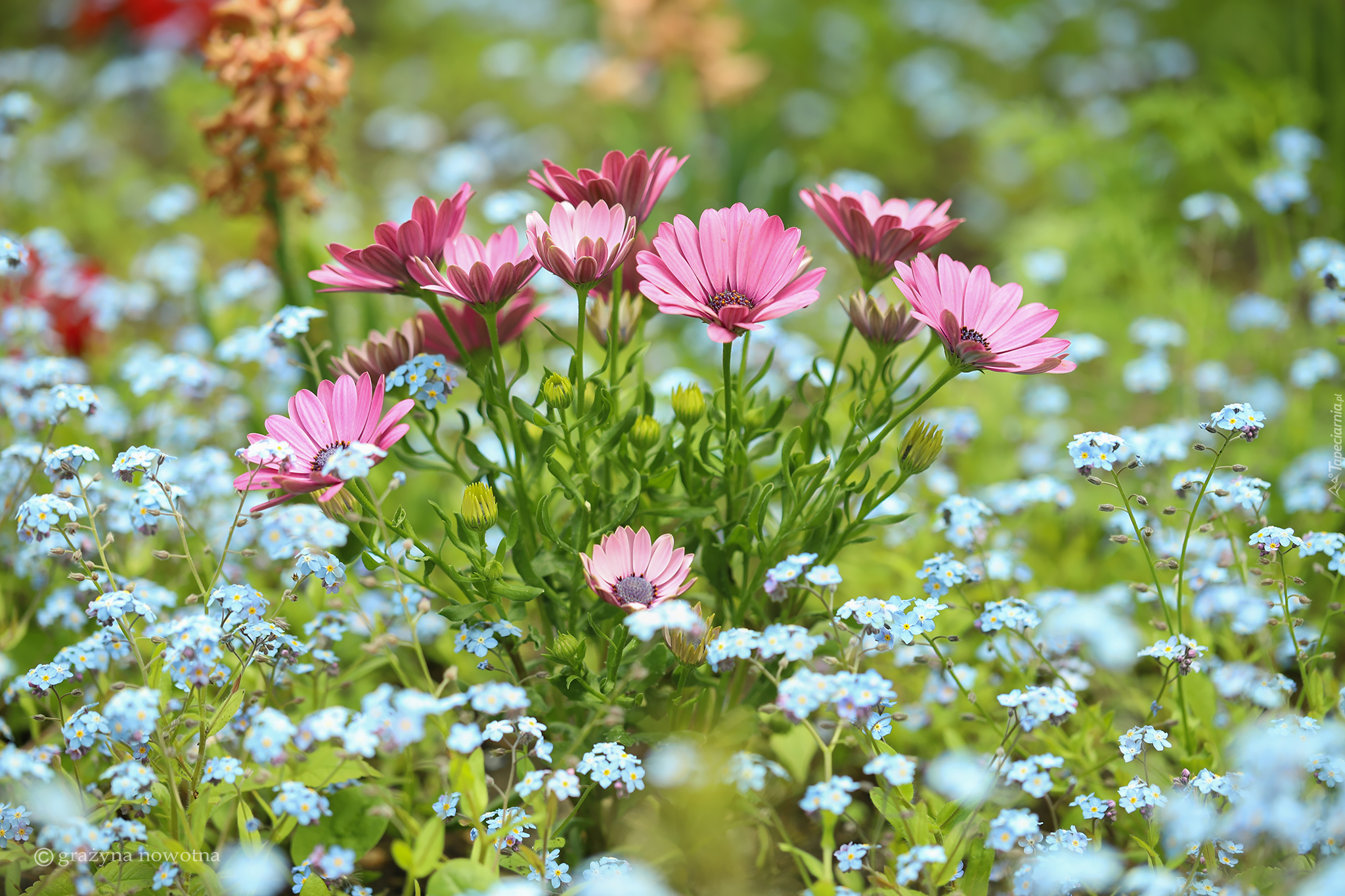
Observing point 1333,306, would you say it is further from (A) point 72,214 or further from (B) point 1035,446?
(A) point 72,214

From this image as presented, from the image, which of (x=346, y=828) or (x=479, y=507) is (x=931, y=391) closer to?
(x=479, y=507)

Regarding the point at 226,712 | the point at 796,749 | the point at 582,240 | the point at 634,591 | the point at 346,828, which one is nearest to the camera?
the point at 582,240

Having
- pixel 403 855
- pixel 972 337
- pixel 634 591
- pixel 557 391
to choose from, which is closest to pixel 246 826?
pixel 403 855

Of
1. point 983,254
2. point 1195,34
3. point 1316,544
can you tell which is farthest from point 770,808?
point 1195,34

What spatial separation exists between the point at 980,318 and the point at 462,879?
40.6 inches

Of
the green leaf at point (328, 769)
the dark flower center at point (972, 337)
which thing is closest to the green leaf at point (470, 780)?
the green leaf at point (328, 769)

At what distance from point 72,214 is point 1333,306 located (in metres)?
4.51

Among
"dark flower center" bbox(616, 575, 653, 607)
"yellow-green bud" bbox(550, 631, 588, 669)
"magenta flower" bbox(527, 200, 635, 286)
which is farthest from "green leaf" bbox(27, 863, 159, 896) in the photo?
"magenta flower" bbox(527, 200, 635, 286)

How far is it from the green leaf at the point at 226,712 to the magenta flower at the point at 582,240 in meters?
0.80

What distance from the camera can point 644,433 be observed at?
1440 mm

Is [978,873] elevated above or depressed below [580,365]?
below

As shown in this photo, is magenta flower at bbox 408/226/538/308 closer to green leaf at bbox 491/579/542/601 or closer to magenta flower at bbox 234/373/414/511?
magenta flower at bbox 234/373/414/511

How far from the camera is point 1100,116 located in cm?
416

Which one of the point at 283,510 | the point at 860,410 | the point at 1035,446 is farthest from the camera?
the point at 1035,446
